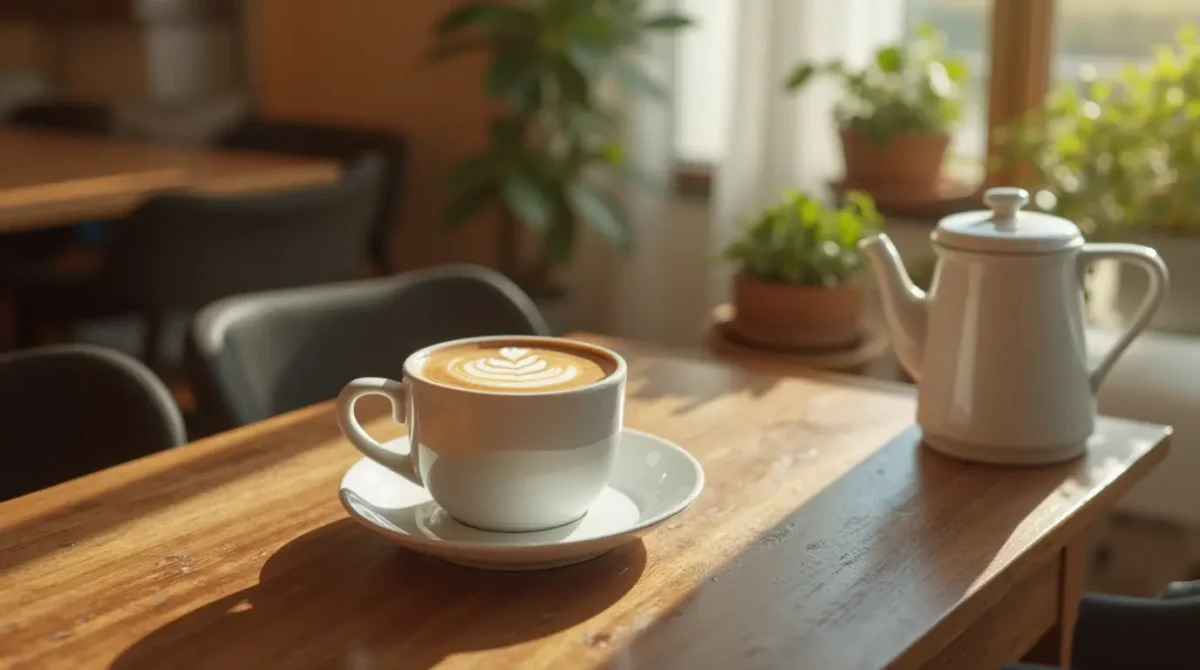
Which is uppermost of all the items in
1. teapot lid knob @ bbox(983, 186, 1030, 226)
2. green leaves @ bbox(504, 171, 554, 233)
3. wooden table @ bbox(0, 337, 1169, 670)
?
teapot lid knob @ bbox(983, 186, 1030, 226)

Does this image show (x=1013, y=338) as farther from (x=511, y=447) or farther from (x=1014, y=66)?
(x=1014, y=66)

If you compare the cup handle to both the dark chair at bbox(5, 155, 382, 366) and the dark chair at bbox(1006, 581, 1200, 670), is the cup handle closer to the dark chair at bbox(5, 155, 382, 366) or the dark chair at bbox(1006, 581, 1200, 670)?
the dark chair at bbox(1006, 581, 1200, 670)

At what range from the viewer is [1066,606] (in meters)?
1.05

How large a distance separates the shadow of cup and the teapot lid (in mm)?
A: 378

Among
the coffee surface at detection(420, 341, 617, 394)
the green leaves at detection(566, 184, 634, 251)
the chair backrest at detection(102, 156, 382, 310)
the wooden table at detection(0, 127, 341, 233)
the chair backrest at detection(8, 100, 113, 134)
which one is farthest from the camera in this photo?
the chair backrest at detection(8, 100, 113, 134)

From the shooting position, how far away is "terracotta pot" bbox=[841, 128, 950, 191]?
2592 millimetres

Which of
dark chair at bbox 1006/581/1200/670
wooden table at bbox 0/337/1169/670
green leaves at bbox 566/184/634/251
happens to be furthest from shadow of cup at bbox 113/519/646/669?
green leaves at bbox 566/184/634/251

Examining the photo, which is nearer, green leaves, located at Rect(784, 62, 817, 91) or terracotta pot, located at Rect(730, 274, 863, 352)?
terracotta pot, located at Rect(730, 274, 863, 352)

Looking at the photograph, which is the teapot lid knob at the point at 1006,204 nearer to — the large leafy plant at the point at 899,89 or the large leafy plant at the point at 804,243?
the large leafy plant at the point at 804,243

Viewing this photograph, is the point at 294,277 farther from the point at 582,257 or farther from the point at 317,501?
the point at 317,501

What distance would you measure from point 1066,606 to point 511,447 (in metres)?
0.49

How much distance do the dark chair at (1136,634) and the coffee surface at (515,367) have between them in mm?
345

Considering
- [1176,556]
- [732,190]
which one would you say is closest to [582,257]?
[732,190]

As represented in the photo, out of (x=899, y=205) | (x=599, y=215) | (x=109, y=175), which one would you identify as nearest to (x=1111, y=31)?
(x=899, y=205)
